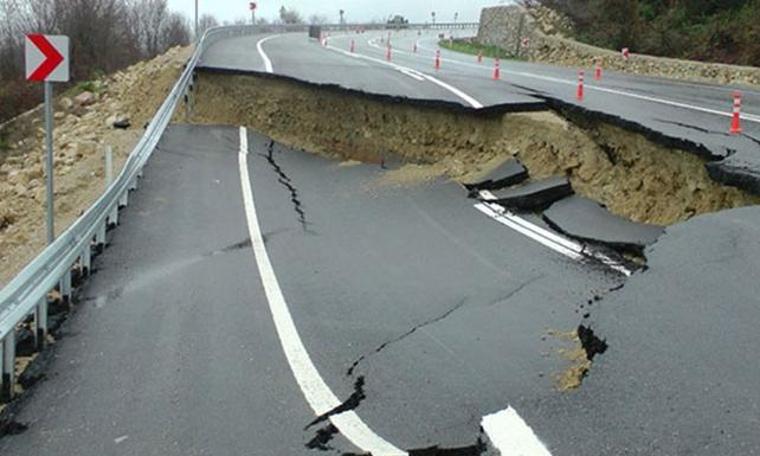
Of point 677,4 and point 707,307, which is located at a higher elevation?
point 677,4

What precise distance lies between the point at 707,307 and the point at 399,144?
872 cm

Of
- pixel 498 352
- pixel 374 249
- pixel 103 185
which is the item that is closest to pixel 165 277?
pixel 374 249

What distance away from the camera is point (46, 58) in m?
9.31

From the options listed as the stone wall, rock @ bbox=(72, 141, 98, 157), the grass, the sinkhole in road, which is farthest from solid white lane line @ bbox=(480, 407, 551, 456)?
the grass

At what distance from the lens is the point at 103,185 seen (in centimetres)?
1362

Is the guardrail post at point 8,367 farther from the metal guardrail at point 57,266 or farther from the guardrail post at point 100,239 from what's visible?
the guardrail post at point 100,239

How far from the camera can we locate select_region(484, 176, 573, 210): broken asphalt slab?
978cm

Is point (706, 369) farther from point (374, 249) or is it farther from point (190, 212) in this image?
point (190, 212)

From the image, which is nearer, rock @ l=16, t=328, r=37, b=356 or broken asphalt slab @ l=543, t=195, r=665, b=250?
rock @ l=16, t=328, r=37, b=356

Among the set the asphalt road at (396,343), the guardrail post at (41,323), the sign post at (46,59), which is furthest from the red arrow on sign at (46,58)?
the guardrail post at (41,323)

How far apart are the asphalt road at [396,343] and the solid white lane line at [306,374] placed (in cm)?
2

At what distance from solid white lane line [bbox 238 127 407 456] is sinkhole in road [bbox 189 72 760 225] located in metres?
4.13

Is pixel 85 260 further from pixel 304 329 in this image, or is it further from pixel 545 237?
pixel 545 237

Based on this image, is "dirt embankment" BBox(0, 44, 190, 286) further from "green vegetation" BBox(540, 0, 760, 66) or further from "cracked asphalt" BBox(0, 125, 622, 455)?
"green vegetation" BBox(540, 0, 760, 66)
